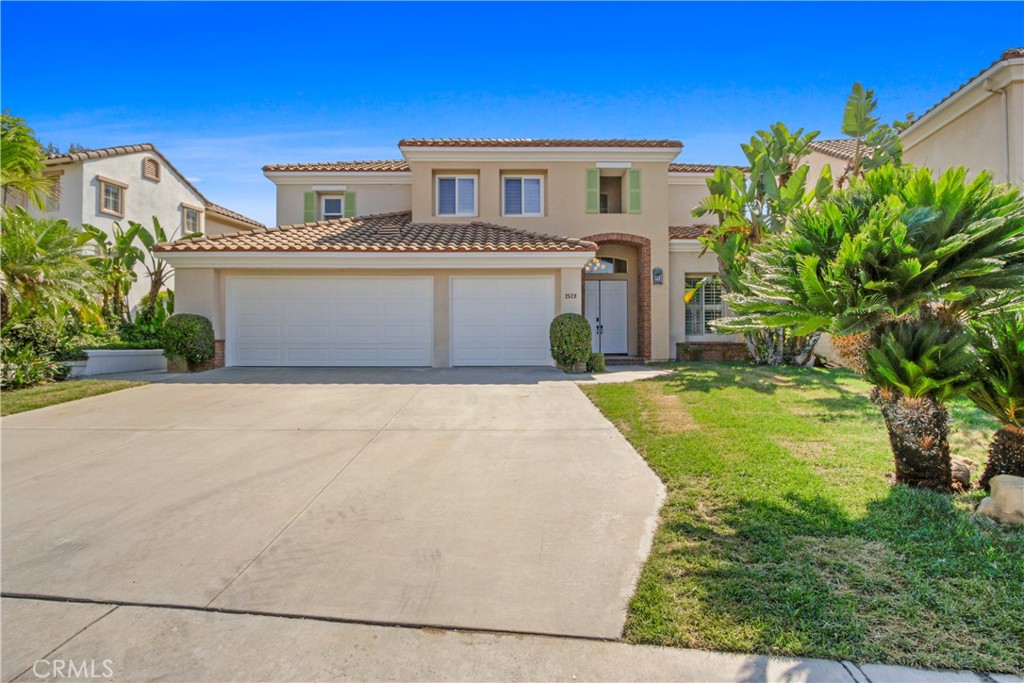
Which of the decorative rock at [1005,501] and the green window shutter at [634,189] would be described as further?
the green window shutter at [634,189]

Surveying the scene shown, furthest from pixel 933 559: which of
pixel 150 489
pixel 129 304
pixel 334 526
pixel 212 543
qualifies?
pixel 129 304

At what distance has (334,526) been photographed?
4137 mm

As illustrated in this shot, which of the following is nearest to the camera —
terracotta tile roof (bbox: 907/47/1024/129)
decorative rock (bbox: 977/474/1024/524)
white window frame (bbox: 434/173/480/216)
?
decorative rock (bbox: 977/474/1024/524)

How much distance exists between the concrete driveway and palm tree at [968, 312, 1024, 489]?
290cm

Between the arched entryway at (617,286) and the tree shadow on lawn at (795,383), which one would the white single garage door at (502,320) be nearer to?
the arched entryway at (617,286)

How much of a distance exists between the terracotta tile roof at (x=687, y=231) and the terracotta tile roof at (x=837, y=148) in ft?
14.8

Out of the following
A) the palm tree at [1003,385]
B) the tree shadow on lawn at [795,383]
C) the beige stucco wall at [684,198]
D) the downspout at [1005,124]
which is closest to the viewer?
the palm tree at [1003,385]

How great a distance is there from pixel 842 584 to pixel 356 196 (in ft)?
59.9

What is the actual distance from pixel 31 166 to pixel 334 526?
36.8ft

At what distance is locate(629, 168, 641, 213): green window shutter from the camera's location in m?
16.2

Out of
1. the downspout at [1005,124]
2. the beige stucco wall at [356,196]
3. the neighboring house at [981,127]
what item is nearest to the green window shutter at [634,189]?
the neighboring house at [981,127]

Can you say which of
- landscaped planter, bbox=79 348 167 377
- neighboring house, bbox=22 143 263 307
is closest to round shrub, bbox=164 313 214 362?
landscaped planter, bbox=79 348 167 377

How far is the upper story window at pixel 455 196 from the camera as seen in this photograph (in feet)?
54.1

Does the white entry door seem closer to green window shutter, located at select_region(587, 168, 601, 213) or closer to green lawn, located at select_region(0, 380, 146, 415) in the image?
green window shutter, located at select_region(587, 168, 601, 213)
